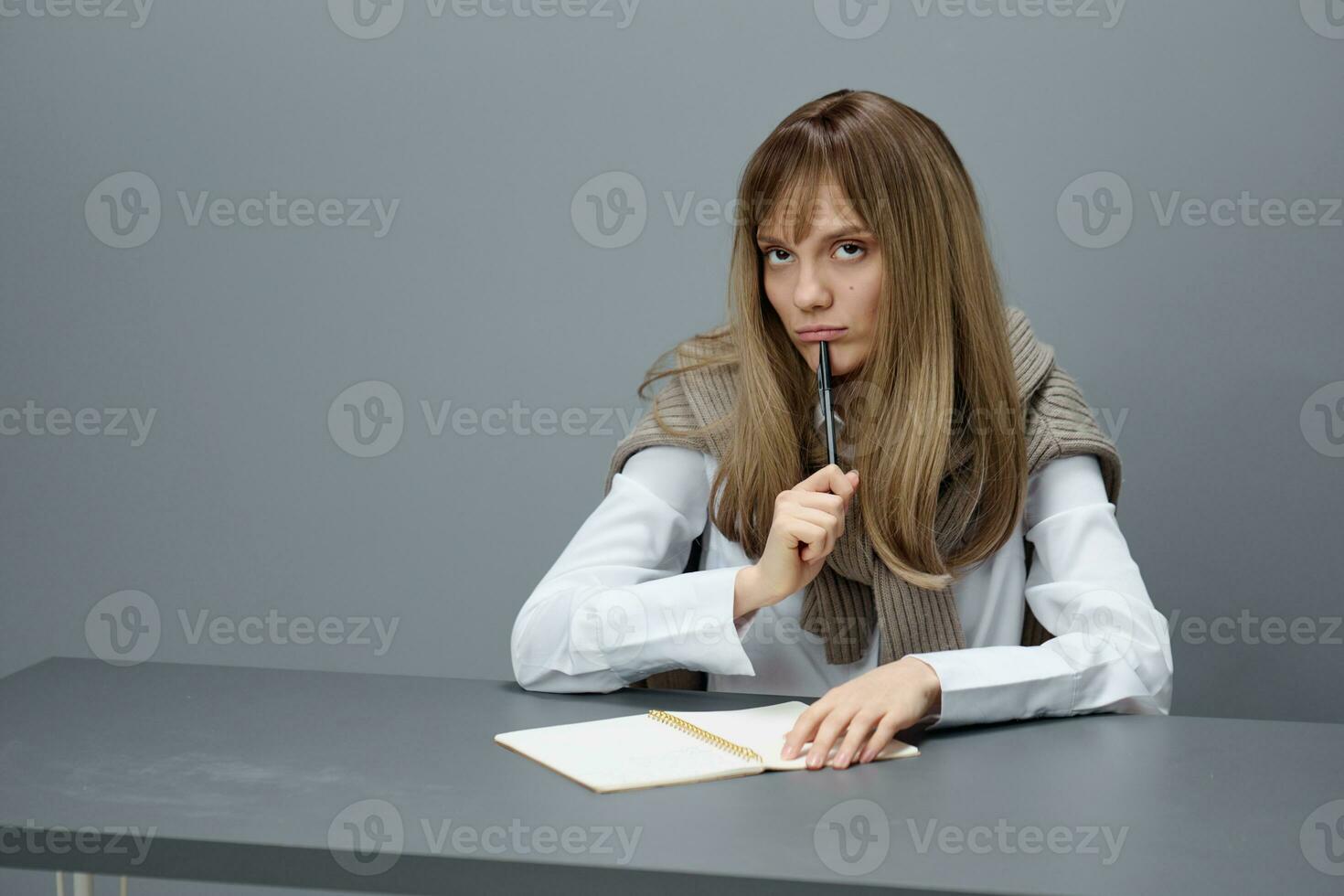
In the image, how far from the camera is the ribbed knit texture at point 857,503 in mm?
1542

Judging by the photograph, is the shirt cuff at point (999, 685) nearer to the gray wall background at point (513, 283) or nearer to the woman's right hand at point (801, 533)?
the woman's right hand at point (801, 533)

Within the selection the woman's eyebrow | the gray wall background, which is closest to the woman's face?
the woman's eyebrow

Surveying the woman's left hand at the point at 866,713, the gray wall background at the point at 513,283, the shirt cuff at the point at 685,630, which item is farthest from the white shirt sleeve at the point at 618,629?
the gray wall background at the point at 513,283

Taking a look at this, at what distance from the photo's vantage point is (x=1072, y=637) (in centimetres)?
141

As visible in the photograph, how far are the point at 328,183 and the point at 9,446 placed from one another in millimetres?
763

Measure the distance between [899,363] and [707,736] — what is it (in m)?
0.52

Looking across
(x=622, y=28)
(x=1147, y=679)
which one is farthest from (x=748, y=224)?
(x=622, y=28)

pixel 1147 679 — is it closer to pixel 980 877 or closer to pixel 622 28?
pixel 980 877

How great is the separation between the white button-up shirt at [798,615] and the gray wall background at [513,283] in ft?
2.09

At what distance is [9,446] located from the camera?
8.28ft

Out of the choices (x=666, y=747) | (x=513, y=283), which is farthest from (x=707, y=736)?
(x=513, y=283)

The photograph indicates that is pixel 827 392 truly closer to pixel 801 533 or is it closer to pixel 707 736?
pixel 801 533

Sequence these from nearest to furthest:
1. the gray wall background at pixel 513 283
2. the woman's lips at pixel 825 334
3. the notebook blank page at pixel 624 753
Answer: the notebook blank page at pixel 624 753 < the woman's lips at pixel 825 334 < the gray wall background at pixel 513 283

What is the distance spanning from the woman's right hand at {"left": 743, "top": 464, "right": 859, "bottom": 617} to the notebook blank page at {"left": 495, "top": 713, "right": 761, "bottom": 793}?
0.20 metres
